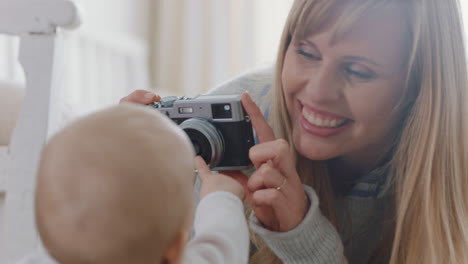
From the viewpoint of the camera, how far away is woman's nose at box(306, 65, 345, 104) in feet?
2.88

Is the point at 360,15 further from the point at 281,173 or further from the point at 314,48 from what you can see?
the point at 281,173

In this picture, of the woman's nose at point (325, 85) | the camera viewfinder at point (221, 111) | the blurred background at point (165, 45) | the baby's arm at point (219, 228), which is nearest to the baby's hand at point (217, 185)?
the baby's arm at point (219, 228)

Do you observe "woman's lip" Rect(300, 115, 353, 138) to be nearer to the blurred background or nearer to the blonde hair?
the blonde hair

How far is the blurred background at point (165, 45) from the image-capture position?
2225 millimetres

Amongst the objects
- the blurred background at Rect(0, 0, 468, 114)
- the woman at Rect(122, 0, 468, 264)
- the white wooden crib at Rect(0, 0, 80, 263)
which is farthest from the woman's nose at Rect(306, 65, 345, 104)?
the blurred background at Rect(0, 0, 468, 114)

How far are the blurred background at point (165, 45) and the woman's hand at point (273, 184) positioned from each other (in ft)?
4.37

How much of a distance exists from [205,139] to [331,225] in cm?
25

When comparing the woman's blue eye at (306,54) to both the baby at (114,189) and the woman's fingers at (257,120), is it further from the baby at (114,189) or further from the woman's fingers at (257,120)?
the baby at (114,189)

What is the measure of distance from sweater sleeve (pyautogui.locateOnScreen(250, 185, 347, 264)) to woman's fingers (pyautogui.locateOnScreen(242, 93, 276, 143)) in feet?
0.34

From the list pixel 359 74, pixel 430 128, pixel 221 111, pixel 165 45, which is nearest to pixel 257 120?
pixel 221 111

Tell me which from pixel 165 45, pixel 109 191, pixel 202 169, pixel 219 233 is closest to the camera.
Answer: pixel 109 191

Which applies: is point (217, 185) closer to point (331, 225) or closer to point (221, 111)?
point (221, 111)

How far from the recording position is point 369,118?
931 millimetres

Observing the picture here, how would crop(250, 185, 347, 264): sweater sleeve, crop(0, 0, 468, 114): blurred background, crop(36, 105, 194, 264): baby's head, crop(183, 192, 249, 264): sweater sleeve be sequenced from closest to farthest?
crop(36, 105, 194, 264): baby's head
crop(183, 192, 249, 264): sweater sleeve
crop(250, 185, 347, 264): sweater sleeve
crop(0, 0, 468, 114): blurred background
